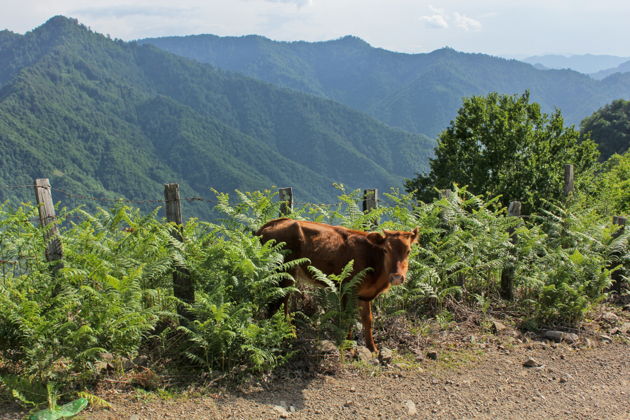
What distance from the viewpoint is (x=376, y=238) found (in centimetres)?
613

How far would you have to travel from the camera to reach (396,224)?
7.73m

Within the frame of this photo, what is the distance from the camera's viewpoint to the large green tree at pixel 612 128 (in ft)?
192

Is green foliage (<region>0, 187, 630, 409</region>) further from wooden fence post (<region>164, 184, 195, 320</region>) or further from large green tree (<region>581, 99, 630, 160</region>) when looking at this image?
large green tree (<region>581, 99, 630, 160</region>)

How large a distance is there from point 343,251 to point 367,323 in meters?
0.90

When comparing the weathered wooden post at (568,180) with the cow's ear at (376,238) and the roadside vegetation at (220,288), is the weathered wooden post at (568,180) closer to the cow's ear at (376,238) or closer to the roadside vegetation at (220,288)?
the roadside vegetation at (220,288)

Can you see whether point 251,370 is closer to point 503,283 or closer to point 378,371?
point 378,371

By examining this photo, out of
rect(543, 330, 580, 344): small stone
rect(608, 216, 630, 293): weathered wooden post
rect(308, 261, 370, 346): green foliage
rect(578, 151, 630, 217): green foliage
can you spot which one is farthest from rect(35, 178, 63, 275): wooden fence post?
rect(578, 151, 630, 217): green foliage

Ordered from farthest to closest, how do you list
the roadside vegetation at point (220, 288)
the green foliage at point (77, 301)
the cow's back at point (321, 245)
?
1. the cow's back at point (321, 245)
2. the roadside vegetation at point (220, 288)
3. the green foliage at point (77, 301)

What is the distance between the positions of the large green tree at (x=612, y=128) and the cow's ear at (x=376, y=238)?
197 ft

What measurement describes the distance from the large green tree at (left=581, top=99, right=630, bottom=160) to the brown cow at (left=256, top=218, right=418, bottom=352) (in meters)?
59.9

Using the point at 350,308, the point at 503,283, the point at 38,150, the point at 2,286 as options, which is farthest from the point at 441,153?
the point at 38,150

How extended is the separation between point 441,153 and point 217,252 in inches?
952

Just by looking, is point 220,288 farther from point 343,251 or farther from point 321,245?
point 343,251

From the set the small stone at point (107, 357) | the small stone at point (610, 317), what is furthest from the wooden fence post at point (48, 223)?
the small stone at point (610, 317)
